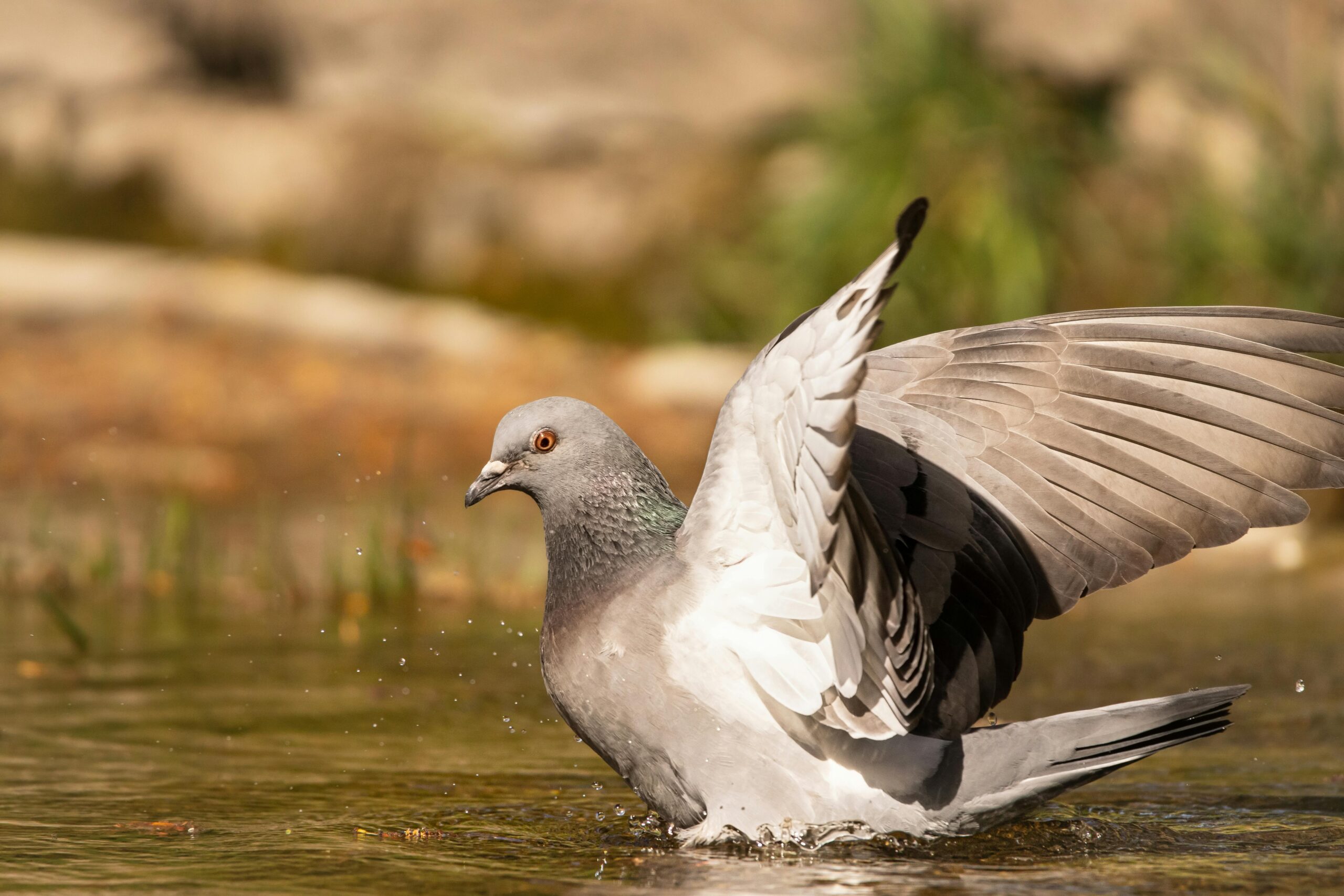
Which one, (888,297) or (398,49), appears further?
(398,49)

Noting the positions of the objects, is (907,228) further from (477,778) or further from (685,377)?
(685,377)

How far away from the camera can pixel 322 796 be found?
162 inches

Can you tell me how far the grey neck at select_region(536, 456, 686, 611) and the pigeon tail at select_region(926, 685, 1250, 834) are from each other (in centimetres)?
88

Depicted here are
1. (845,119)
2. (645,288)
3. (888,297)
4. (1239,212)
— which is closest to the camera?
(888,297)

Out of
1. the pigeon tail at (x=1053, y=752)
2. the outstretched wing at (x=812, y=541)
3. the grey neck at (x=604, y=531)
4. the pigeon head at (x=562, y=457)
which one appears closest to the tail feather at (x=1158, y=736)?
the pigeon tail at (x=1053, y=752)

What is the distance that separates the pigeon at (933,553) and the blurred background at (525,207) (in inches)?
136

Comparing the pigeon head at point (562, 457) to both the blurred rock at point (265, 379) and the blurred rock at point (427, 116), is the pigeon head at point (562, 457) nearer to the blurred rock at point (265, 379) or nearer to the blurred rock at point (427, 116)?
the blurred rock at point (265, 379)

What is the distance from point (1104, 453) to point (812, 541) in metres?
1.09

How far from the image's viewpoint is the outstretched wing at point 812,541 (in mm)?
2953

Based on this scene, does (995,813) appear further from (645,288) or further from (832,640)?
(645,288)

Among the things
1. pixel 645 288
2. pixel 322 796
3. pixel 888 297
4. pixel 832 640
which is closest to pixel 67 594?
pixel 322 796

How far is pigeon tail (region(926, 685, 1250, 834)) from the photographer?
3766 mm

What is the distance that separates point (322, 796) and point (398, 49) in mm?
8862

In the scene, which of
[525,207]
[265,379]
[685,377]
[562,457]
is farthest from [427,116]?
[562,457]
